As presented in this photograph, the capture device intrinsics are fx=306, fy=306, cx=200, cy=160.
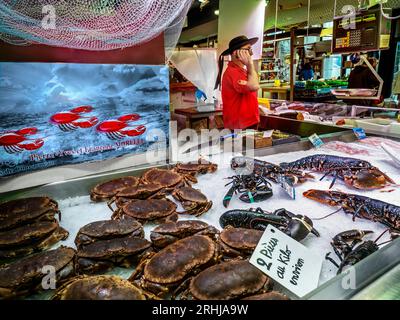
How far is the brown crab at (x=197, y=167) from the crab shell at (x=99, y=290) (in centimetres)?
128

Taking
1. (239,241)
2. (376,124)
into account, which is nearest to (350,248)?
(239,241)

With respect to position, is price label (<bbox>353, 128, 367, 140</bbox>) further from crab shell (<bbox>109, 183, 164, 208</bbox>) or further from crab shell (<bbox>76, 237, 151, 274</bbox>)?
crab shell (<bbox>76, 237, 151, 274</bbox>)

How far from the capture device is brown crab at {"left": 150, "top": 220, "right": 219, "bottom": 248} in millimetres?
1346

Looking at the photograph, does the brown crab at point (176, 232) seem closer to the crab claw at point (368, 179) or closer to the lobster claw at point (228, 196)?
the lobster claw at point (228, 196)

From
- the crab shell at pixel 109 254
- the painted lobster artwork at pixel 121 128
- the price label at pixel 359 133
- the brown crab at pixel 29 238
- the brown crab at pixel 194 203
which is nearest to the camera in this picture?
the crab shell at pixel 109 254

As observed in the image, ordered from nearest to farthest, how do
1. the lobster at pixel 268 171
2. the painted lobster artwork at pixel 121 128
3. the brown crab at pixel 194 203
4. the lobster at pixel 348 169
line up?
the brown crab at pixel 194 203 < the lobster at pixel 348 169 < the lobster at pixel 268 171 < the painted lobster artwork at pixel 121 128

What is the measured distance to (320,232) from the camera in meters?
1.53

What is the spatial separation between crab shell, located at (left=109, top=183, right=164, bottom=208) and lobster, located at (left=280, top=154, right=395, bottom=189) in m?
1.10

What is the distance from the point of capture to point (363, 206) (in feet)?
5.64

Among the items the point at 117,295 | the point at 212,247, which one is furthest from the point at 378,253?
the point at 117,295

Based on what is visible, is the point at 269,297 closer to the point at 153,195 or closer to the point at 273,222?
the point at 273,222

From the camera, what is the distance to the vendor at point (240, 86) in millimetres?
3613

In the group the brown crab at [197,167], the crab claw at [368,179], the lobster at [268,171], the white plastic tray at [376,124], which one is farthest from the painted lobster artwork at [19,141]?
the white plastic tray at [376,124]
